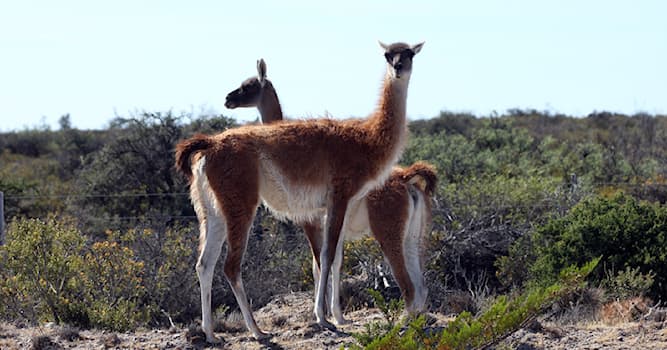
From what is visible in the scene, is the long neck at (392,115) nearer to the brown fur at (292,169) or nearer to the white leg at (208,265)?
the brown fur at (292,169)

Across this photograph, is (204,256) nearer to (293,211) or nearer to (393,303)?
(293,211)

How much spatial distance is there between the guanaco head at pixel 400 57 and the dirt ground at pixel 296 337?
91.9 inches

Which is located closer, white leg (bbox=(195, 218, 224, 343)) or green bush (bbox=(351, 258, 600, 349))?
green bush (bbox=(351, 258, 600, 349))

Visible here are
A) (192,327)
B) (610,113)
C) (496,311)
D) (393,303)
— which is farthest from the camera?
(610,113)

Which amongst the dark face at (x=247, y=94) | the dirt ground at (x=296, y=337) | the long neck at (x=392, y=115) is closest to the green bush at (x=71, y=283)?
the dirt ground at (x=296, y=337)

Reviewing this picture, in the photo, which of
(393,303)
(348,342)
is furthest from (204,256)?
(393,303)

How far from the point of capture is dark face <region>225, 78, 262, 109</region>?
11.7 metres

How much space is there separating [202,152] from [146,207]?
10.2 metres

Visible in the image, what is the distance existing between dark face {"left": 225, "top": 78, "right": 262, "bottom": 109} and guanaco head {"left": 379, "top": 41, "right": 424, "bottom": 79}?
8.19 feet

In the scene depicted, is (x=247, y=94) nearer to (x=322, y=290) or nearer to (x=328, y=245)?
(x=328, y=245)

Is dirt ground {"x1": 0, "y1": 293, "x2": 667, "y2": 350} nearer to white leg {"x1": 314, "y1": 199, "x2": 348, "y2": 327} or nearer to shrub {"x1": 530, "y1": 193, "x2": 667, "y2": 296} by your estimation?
white leg {"x1": 314, "y1": 199, "x2": 348, "y2": 327}

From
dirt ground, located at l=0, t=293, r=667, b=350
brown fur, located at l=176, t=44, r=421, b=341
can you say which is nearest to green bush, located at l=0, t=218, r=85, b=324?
dirt ground, located at l=0, t=293, r=667, b=350

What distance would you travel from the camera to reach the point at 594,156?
925 inches

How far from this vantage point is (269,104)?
11.6 meters
